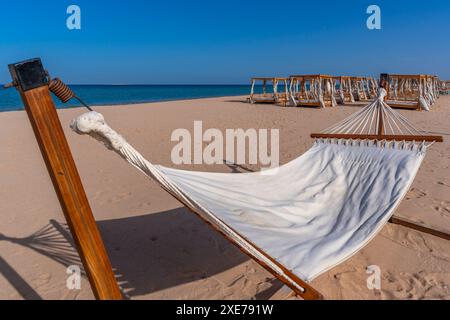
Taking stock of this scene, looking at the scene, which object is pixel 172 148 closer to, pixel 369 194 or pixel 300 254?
pixel 369 194

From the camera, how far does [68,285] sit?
2.33 metres

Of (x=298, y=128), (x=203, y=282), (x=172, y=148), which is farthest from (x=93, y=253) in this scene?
(x=298, y=128)

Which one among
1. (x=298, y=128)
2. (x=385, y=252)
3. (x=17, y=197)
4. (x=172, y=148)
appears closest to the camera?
(x=385, y=252)

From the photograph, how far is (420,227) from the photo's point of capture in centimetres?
294

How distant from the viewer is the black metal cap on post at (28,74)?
116cm

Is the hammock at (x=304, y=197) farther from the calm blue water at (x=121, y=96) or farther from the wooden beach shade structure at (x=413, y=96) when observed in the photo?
the calm blue water at (x=121, y=96)

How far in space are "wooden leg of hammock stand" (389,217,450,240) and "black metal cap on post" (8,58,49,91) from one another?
3.19 m

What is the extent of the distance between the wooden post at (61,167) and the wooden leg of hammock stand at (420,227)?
9.11 ft

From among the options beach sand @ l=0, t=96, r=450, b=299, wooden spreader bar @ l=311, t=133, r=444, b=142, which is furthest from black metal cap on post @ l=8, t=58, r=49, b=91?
wooden spreader bar @ l=311, t=133, r=444, b=142

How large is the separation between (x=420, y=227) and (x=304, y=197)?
1.18 metres

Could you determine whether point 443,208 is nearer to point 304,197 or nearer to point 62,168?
point 304,197

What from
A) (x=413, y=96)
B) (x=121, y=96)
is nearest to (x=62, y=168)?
(x=413, y=96)

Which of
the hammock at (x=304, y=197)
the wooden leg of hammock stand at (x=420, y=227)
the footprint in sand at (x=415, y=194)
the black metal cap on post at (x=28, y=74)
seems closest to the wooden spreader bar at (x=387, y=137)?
the hammock at (x=304, y=197)
